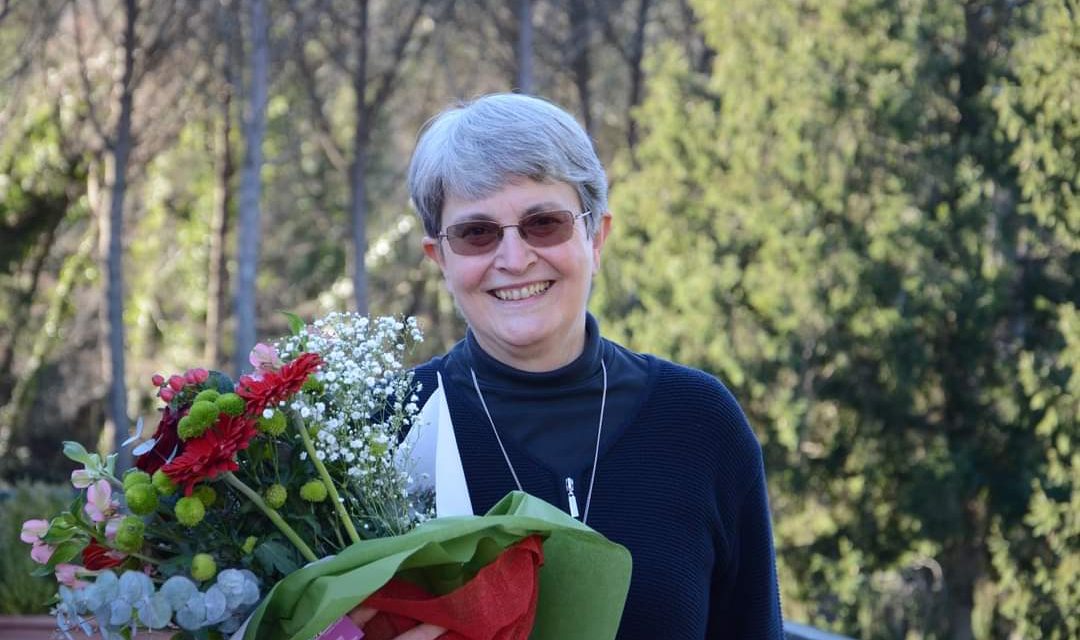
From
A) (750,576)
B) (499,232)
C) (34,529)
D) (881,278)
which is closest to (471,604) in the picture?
(34,529)

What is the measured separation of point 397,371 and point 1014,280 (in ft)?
29.0

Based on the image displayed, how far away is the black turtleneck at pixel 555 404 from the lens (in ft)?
7.64

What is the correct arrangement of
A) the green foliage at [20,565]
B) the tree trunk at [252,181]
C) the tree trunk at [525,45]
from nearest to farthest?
the green foliage at [20,565], the tree trunk at [252,181], the tree trunk at [525,45]

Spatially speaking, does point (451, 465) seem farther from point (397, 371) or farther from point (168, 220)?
point (168, 220)

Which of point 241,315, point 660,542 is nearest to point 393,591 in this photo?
point 660,542

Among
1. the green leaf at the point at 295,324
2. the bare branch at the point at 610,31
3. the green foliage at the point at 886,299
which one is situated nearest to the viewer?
the green leaf at the point at 295,324

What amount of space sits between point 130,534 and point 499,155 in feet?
2.89

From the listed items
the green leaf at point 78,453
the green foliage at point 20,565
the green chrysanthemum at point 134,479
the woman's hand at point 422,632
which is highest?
the green leaf at point 78,453

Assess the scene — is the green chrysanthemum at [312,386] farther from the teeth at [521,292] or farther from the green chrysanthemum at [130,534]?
the teeth at [521,292]

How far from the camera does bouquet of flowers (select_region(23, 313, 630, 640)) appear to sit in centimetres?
170

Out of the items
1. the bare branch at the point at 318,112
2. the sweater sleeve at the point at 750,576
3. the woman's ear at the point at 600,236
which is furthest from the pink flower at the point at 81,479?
the bare branch at the point at 318,112

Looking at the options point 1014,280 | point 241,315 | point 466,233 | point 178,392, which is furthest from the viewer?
point 241,315

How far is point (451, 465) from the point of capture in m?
2.12

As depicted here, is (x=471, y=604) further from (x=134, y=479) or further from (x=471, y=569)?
(x=134, y=479)
